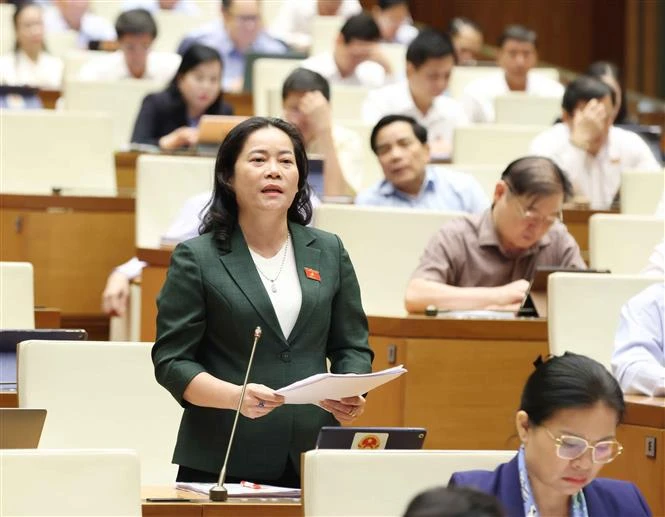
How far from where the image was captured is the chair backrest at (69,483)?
8.36ft

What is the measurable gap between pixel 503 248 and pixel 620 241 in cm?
49

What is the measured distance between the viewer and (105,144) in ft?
21.0

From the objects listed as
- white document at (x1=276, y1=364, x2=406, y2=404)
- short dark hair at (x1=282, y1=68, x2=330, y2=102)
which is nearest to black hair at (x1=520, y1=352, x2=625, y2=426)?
white document at (x1=276, y1=364, x2=406, y2=404)

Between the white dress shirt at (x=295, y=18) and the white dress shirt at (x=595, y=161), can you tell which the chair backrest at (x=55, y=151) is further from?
the white dress shirt at (x=295, y=18)

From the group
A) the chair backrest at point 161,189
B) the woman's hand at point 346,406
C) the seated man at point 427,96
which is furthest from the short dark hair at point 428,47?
the woman's hand at point 346,406

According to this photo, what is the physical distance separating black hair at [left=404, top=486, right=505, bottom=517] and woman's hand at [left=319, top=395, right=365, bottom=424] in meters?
1.17

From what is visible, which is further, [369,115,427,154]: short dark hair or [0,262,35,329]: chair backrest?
[369,115,427,154]: short dark hair

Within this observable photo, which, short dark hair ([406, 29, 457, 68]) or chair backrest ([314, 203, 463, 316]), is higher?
short dark hair ([406, 29, 457, 68])

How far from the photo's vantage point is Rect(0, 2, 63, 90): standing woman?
8477 mm

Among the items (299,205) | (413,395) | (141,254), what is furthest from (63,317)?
(299,205)

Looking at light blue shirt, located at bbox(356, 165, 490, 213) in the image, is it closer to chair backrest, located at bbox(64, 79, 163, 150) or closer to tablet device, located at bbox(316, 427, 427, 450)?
chair backrest, located at bbox(64, 79, 163, 150)

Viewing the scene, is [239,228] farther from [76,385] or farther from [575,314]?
[575,314]

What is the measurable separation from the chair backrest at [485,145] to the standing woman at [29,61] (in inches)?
104

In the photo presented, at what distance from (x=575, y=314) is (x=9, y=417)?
1.90m
